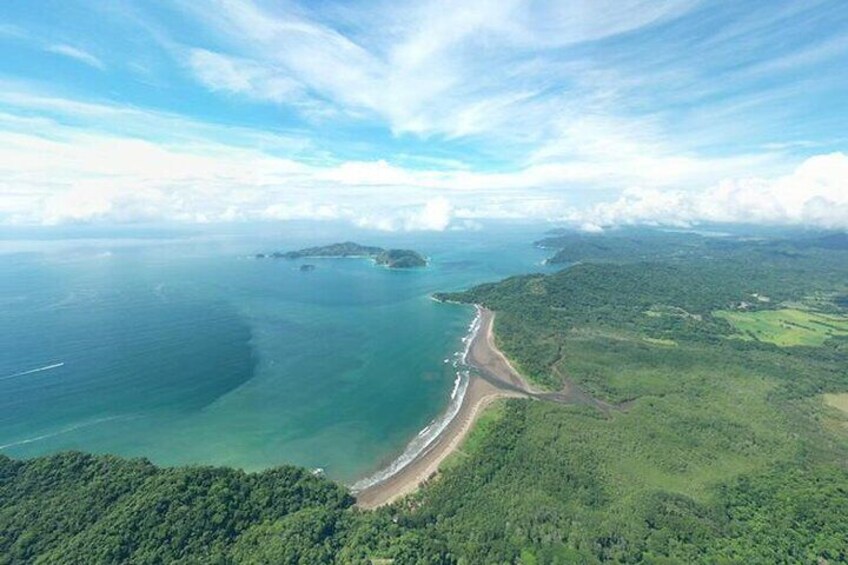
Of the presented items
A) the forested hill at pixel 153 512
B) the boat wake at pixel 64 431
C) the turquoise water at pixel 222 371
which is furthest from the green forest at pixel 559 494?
the boat wake at pixel 64 431

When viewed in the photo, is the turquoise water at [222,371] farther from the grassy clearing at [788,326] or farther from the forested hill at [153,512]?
the grassy clearing at [788,326]

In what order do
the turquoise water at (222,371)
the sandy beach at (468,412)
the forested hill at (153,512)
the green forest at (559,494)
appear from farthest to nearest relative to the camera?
the turquoise water at (222,371) < the sandy beach at (468,412) < the green forest at (559,494) < the forested hill at (153,512)

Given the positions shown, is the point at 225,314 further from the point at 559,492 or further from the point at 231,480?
the point at 559,492

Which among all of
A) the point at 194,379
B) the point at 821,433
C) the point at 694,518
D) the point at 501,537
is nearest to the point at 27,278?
the point at 194,379

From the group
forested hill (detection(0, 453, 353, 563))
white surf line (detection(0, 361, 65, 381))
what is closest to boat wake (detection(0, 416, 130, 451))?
forested hill (detection(0, 453, 353, 563))

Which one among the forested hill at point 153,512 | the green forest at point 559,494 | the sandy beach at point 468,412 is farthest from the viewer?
the sandy beach at point 468,412

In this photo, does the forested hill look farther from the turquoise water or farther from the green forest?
the turquoise water
